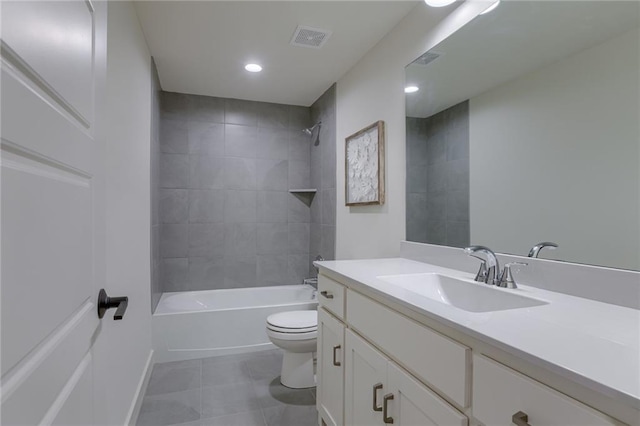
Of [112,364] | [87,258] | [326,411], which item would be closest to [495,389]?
[87,258]

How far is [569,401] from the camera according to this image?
60cm

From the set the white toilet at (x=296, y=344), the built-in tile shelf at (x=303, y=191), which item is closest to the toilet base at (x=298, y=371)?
the white toilet at (x=296, y=344)

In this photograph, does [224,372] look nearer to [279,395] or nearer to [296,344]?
[279,395]

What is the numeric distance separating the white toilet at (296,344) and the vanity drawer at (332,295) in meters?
0.53

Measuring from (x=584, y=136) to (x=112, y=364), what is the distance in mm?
2073

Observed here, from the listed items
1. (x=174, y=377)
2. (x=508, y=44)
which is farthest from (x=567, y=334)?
(x=174, y=377)

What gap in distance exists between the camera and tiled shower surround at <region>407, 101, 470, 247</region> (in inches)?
67.1

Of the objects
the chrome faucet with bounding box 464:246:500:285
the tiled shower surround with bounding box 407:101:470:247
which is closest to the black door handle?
the chrome faucet with bounding box 464:246:500:285

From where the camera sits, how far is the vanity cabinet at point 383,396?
3.01 ft

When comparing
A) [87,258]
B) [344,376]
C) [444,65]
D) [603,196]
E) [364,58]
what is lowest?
[344,376]

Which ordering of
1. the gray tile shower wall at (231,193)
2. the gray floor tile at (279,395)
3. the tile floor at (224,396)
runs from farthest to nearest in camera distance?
the gray tile shower wall at (231,193), the gray floor tile at (279,395), the tile floor at (224,396)

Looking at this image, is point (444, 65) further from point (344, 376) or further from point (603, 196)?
point (344, 376)

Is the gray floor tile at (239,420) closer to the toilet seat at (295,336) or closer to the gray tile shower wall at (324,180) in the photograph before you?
the toilet seat at (295,336)

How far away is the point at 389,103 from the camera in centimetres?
222
